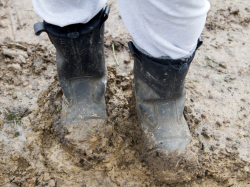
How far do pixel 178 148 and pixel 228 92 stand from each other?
0.75m

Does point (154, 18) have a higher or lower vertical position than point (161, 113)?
higher

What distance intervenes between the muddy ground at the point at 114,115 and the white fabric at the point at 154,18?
64 cm

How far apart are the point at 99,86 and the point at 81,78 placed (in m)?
0.12

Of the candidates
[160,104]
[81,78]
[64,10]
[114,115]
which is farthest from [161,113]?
[64,10]

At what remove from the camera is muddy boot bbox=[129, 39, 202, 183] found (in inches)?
45.8

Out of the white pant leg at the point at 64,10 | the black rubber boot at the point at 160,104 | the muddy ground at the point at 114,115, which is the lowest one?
the muddy ground at the point at 114,115

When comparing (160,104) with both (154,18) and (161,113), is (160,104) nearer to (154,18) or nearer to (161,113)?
(161,113)

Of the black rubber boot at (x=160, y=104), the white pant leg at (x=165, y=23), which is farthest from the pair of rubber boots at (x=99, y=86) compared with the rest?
the white pant leg at (x=165, y=23)

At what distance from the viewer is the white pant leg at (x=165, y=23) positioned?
2.75 feet

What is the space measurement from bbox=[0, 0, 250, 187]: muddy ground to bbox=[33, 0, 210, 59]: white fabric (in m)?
0.64

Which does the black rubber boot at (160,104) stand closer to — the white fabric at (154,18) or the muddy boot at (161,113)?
the muddy boot at (161,113)

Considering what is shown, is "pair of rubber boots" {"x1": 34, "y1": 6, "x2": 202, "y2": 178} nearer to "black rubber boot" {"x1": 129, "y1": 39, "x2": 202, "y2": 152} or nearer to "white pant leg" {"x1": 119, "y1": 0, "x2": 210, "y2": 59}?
"black rubber boot" {"x1": 129, "y1": 39, "x2": 202, "y2": 152}

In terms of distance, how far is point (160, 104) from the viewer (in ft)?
4.28

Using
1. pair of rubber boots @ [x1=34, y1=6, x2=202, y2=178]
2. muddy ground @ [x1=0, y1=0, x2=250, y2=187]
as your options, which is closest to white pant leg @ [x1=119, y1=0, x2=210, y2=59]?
pair of rubber boots @ [x1=34, y1=6, x2=202, y2=178]
